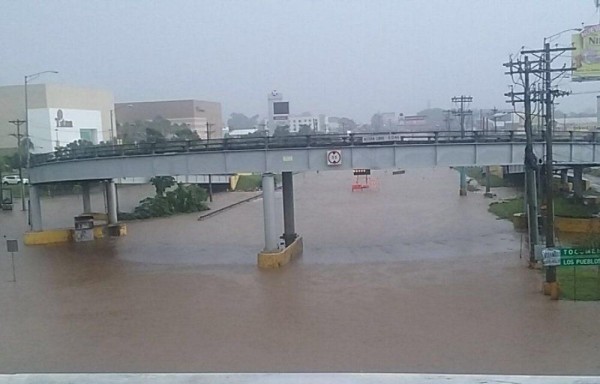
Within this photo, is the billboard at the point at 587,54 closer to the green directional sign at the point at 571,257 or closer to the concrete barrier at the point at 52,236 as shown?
the green directional sign at the point at 571,257

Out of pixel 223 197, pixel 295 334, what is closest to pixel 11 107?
pixel 223 197

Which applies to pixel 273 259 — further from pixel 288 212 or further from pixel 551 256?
pixel 551 256

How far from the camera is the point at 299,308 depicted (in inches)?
683

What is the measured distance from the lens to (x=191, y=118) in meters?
133

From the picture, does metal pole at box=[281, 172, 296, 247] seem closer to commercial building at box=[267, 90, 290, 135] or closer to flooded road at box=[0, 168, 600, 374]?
flooded road at box=[0, 168, 600, 374]

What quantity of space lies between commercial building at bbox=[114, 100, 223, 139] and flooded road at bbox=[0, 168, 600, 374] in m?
103

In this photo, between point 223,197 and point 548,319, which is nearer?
point 548,319

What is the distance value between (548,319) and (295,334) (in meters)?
6.20

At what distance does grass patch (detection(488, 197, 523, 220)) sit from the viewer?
37556 mm

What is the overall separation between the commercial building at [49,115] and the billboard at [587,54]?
60.4m

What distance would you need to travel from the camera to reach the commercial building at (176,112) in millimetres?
133625

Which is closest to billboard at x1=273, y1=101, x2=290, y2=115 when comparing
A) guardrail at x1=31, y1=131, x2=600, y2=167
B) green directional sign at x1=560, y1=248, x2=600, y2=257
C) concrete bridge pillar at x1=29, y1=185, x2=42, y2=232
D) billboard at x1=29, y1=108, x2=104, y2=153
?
billboard at x1=29, y1=108, x2=104, y2=153

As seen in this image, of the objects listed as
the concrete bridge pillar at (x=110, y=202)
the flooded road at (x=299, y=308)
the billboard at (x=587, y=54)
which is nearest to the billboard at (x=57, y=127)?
the concrete bridge pillar at (x=110, y=202)

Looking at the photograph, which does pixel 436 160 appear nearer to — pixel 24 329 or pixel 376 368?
pixel 376 368
